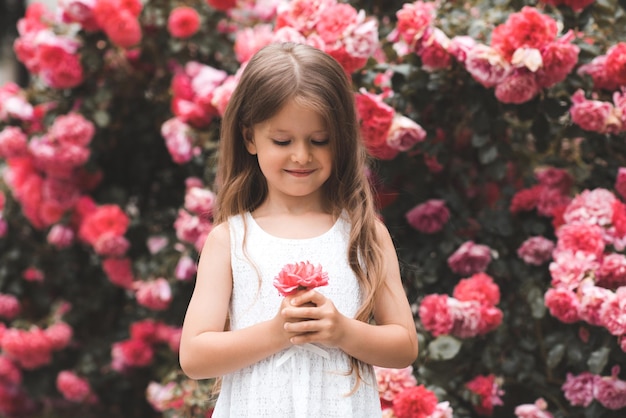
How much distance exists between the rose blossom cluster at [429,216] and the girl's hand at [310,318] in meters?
1.21

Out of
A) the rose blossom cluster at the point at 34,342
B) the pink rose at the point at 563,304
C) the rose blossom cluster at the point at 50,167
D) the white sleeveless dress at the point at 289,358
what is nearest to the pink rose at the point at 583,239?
the pink rose at the point at 563,304

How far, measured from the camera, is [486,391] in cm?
256

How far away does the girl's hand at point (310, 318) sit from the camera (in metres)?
1.61

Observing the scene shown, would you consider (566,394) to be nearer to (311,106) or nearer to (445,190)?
(445,190)

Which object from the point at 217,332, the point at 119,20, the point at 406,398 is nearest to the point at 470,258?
the point at 406,398

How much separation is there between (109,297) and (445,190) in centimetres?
173

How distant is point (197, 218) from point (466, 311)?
103 centimetres

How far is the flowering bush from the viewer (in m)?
2.49

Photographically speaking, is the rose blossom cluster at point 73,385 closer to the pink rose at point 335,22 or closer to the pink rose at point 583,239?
the pink rose at point 335,22

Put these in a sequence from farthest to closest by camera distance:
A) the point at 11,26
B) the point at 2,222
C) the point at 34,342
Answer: the point at 11,26 < the point at 2,222 < the point at 34,342

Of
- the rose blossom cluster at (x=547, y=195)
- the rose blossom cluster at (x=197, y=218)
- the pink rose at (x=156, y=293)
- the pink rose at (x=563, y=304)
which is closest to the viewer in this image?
the pink rose at (x=563, y=304)

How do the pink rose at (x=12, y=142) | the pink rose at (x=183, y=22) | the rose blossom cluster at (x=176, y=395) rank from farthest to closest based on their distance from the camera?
1. the pink rose at (x=12, y=142)
2. the pink rose at (x=183, y=22)
3. the rose blossom cluster at (x=176, y=395)

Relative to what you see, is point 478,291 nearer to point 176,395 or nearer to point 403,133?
point 403,133

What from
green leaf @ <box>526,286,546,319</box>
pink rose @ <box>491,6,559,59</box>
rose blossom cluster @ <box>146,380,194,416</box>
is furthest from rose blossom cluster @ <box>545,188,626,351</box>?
rose blossom cluster @ <box>146,380,194,416</box>
